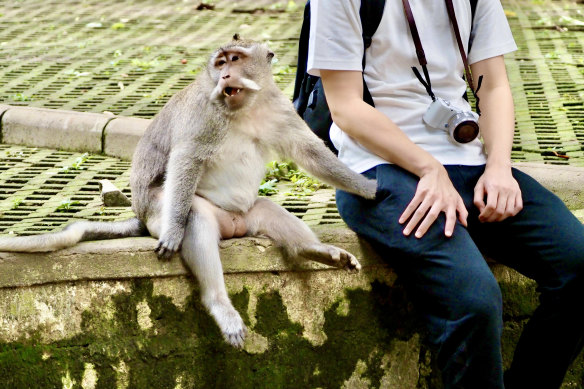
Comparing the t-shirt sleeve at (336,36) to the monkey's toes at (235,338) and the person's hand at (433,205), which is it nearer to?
the person's hand at (433,205)

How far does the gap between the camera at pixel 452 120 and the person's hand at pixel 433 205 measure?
20cm

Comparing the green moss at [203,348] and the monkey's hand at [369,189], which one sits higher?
the monkey's hand at [369,189]

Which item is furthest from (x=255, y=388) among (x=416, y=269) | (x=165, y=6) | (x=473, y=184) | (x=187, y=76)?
(x=165, y=6)

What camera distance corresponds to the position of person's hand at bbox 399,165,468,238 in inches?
129

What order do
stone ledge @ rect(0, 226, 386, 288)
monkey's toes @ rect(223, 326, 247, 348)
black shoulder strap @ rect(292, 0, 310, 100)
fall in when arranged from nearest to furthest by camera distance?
monkey's toes @ rect(223, 326, 247, 348) < stone ledge @ rect(0, 226, 386, 288) < black shoulder strap @ rect(292, 0, 310, 100)

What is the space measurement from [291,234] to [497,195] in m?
0.84

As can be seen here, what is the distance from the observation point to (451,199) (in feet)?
11.0

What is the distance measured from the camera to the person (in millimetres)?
38

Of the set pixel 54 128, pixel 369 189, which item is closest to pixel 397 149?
pixel 369 189

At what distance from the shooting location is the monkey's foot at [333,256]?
3598mm

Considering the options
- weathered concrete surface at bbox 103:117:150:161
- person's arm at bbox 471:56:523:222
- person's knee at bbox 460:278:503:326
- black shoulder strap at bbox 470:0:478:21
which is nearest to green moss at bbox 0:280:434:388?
person's arm at bbox 471:56:523:222

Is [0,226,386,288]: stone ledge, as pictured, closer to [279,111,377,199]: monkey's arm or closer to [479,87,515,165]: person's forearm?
[279,111,377,199]: monkey's arm

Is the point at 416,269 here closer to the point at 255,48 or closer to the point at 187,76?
the point at 255,48

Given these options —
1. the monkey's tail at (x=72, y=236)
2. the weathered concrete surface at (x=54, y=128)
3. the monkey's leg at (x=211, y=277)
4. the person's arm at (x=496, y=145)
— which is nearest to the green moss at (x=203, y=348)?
the monkey's leg at (x=211, y=277)
